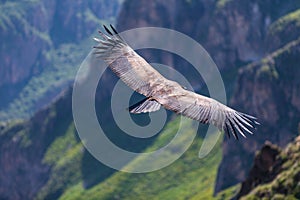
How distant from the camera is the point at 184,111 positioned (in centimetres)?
3409

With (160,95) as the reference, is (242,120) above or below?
above

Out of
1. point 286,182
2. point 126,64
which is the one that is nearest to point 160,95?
point 126,64

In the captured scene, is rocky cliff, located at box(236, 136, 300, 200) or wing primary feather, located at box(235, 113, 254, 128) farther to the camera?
rocky cliff, located at box(236, 136, 300, 200)

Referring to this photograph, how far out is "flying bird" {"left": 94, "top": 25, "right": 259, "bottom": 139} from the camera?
33094 millimetres

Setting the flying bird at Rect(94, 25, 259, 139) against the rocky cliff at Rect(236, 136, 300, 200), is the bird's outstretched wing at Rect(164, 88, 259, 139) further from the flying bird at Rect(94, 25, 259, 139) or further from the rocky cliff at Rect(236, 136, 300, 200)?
the rocky cliff at Rect(236, 136, 300, 200)

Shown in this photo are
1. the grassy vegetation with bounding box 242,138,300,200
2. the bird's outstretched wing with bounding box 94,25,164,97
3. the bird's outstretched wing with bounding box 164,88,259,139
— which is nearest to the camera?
the bird's outstretched wing with bounding box 164,88,259,139

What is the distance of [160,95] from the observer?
36125mm

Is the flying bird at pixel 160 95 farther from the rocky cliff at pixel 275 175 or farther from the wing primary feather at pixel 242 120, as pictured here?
the rocky cliff at pixel 275 175

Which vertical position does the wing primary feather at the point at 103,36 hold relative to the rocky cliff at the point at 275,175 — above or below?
above

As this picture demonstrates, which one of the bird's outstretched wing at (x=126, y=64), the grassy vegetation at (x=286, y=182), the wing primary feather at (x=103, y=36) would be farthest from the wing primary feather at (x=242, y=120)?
the grassy vegetation at (x=286, y=182)

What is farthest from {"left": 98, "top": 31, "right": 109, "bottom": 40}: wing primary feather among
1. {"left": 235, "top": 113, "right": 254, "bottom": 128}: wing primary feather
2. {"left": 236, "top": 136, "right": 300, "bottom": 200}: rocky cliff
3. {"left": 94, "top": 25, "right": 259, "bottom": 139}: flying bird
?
{"left": 236, "top": 136, "right": 300, "bottom": 200}: rocky cliff

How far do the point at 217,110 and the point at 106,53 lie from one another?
866 centimetres

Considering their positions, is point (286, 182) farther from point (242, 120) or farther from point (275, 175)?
point (242, 120)

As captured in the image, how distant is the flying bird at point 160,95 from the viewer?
33.1 metres
